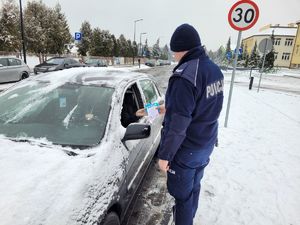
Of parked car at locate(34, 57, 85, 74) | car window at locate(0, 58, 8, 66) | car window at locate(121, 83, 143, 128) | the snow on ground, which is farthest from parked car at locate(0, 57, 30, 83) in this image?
car window at locate(121, 83, 143, 128)

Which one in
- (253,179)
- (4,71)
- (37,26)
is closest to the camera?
(253,179)

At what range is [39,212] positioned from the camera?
1.32 metres

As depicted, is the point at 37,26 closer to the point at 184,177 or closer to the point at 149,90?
the point at 149,90

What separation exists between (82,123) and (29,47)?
30.6 meters

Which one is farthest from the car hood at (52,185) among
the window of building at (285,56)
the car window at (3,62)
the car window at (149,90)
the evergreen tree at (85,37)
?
the window of building at (285,56)

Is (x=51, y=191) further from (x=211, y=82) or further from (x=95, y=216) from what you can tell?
(x=211, y=82)

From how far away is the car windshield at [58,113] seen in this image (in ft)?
6.85

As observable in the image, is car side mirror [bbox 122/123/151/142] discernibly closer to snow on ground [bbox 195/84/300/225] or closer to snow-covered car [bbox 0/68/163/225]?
snow-covered car [bbox 0/68/163/225]

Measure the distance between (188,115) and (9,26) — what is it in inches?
1107

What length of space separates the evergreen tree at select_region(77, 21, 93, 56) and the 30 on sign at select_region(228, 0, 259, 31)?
123 ft

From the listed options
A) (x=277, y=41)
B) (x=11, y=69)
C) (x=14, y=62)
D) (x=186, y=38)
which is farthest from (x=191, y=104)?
(x=277, y=41)

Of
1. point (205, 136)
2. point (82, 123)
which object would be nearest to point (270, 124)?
point (205, 136)

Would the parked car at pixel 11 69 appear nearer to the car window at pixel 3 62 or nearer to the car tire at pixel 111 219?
the car window at pixel 3 62

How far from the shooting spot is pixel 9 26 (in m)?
24.1
